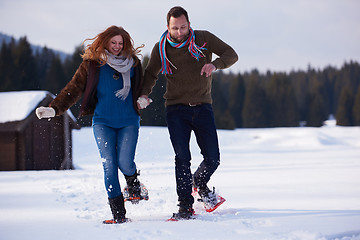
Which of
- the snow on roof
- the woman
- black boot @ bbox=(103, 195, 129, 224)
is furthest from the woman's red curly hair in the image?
the snow on roof

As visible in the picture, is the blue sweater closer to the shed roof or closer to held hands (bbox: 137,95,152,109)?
held hands (bbox: 137,95,152,109)

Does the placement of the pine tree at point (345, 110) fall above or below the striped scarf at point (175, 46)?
below

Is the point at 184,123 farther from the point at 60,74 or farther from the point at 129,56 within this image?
the point at 60,74

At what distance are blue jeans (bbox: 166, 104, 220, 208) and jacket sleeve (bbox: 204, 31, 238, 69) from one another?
1.63 ft

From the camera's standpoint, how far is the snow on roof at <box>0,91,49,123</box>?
13977 millimetres

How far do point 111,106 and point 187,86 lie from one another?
2.66 feet

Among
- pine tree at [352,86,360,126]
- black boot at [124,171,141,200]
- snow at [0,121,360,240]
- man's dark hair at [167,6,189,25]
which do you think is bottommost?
pine tree at [352,86,360,126]

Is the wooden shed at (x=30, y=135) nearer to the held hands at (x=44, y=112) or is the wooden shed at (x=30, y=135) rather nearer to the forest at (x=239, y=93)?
the held hands at (x=44, y=112)

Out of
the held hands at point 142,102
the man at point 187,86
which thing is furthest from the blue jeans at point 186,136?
the held hands at point 142,102

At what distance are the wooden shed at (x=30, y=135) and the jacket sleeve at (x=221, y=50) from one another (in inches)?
458

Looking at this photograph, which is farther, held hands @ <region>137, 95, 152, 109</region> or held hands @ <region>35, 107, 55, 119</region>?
held hands @ <region>137, 95, 152, 109</region>

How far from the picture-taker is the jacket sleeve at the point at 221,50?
3.70m

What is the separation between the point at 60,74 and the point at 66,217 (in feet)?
123

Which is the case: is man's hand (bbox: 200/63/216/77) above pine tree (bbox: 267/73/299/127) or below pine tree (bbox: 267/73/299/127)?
above
